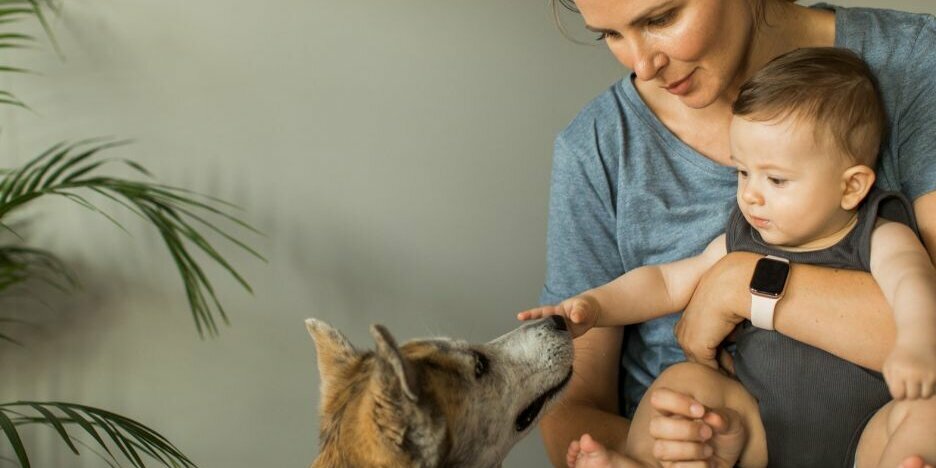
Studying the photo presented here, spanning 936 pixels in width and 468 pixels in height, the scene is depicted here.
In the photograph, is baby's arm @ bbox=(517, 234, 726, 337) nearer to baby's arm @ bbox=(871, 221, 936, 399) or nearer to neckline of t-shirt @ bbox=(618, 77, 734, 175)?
neckline of t-shirt @ bbox=(618, 77, 734, 175)

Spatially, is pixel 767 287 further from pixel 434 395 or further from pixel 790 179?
pixel 434 395

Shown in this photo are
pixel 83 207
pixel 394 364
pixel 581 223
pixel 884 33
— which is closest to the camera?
pixel 394 364

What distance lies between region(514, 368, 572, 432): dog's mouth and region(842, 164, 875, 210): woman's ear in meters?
0.53

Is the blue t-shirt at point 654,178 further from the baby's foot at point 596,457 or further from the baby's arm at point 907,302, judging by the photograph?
the baby's foot at point 596,457

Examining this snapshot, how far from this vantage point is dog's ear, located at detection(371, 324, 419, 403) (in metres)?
1.33

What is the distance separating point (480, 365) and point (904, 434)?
65 cm

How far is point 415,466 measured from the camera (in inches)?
56.1

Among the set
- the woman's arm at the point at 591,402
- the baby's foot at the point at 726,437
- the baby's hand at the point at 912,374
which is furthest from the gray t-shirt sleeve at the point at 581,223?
the baby's hand at the point at 912,374

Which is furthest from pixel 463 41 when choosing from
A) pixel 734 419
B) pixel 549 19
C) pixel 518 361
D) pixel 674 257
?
pixel 734 419

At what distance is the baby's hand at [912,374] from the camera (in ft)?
3.98

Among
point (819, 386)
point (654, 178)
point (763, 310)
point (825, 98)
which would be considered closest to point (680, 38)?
point (825, 98)

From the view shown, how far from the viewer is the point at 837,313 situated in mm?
1539

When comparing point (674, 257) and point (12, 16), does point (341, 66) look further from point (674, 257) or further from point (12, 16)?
point (674, 257)

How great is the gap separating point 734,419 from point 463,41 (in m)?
1.32
